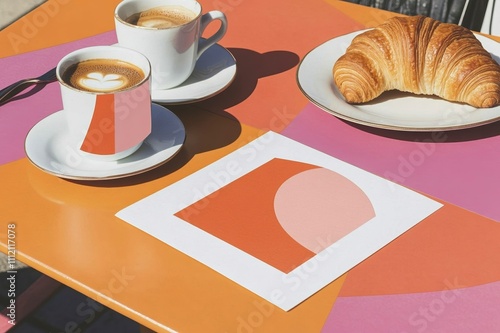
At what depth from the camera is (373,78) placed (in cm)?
106

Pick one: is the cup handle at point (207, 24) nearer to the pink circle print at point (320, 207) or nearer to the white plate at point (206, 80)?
the white plate at point (206, 80)

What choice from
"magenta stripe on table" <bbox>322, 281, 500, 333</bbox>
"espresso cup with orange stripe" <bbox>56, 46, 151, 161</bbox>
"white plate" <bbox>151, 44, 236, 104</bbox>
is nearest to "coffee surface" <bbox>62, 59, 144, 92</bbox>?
"espresso cup with orange stripe" <bbox>56, 46, 151, 161</bbox>

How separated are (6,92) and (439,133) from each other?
0.64 metres

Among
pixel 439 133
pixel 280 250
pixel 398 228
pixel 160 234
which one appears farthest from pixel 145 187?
pixel 439 133

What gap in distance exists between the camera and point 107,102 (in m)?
0.91

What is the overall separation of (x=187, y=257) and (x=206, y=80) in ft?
1.25

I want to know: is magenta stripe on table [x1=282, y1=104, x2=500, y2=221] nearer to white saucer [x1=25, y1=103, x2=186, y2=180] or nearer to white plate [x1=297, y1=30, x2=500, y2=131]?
white plate [x1=297, y1=30, x2=500, y2=131]

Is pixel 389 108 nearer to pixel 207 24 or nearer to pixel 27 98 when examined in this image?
pixel 207 24

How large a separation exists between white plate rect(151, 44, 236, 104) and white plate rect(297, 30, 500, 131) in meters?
0.11

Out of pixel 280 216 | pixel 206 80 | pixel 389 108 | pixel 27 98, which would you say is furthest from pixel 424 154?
pixel 27 98

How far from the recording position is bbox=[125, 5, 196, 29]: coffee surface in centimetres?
112

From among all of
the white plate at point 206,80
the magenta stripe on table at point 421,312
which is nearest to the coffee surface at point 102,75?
the white plate at point 206,80

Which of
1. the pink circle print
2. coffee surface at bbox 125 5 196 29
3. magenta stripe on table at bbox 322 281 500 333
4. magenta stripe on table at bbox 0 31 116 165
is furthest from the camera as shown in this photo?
coffee surface at bbox 125 5 196 29

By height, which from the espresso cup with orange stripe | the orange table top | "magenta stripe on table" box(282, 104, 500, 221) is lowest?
the orange table top
